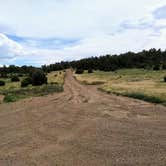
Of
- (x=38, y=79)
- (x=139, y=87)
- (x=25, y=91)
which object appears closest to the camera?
(x=139, y=87)

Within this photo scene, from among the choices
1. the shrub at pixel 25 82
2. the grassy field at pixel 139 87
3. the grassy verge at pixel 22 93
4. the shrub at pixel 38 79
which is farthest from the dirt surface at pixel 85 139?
the shrub at pixel 38 79

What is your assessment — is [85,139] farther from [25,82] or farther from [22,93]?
[25,82]

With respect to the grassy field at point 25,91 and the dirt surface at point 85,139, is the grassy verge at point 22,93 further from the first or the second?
the dirt surface at point 85,139

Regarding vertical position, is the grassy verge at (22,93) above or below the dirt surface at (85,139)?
below

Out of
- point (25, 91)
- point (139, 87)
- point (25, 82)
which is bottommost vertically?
point (25, 91)

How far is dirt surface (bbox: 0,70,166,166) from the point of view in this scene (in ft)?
34.0

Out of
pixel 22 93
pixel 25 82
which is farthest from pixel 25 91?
pixel 25 82

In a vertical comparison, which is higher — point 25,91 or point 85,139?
point 85,139

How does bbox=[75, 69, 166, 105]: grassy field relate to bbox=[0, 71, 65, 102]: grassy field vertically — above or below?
above

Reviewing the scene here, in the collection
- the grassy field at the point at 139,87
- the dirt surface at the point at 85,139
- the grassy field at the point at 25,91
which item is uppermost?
the dirt surface at the point at 85,139

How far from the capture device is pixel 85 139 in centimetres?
1334

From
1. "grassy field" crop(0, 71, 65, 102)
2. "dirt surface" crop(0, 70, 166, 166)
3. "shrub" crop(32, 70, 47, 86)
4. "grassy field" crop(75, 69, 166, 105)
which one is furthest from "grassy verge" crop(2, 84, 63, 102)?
"dirt surface" crop(0, 70, 166, 166)

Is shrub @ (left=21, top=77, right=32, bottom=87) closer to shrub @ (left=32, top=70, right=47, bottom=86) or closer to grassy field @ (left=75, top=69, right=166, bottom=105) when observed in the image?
shrub @ (left=32, top=70, right=47, bottom=86)

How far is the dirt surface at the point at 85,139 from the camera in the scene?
10375 millimetres
